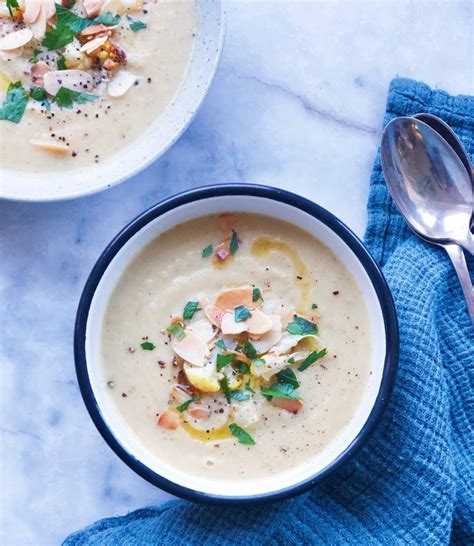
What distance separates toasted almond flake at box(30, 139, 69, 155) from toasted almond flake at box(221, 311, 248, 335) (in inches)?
21.6

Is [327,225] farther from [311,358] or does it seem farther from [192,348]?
[192,348]

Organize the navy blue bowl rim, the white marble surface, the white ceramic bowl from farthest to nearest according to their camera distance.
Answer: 1. the white marble surface
2. the white ceramic bowl
3. the navy blue bowl rim

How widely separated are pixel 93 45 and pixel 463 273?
993 mm

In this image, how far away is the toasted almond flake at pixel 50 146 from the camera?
81.5 inches

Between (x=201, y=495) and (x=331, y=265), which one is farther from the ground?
(x=331, y=265)

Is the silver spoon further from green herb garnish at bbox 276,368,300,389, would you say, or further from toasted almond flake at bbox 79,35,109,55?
toasted almond flake at bbox 79,35,109,55

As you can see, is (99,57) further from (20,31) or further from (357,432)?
(357,432)

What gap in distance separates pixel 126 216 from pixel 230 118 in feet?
1.12

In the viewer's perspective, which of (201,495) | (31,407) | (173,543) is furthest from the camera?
(31,407)

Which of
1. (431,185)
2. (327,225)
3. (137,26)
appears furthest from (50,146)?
(431,185)

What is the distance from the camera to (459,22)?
7.25ft

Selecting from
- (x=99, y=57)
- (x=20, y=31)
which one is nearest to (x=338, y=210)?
(x=99, y=57)

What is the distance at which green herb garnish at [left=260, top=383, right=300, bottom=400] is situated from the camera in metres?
1.91

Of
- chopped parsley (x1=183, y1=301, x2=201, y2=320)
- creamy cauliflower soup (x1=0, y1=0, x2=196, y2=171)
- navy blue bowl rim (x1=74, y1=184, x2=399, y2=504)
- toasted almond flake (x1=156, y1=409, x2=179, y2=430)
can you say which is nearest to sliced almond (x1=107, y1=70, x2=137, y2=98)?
creamy cauliflower soup (x1=0, y1=0, x2=196, y2=171)
